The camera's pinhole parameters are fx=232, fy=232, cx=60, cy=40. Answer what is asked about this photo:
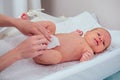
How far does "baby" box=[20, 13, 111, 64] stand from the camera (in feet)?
2.95

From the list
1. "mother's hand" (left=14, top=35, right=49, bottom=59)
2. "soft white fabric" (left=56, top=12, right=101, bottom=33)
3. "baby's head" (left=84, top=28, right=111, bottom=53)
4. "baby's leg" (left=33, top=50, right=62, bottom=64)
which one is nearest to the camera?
"mother's hand" (left=14, top=35, right=49, bottom=59)

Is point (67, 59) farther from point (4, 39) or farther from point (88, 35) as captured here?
point (4, 39)

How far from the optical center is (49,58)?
889 millimetres

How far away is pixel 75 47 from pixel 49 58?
5.6 inches

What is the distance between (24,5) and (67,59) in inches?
30.7

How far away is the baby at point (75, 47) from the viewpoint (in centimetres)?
90

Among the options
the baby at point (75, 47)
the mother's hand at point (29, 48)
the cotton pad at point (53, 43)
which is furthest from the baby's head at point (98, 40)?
the mother's hand at point (29, 48)

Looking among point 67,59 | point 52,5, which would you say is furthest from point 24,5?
point 67,59

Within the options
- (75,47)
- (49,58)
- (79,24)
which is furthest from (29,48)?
(79,24)

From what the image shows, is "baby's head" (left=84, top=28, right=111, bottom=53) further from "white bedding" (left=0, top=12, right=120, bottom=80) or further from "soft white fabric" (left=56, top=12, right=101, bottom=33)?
"soft white fabric" (left=56, top=12, right=101, bottom=33)

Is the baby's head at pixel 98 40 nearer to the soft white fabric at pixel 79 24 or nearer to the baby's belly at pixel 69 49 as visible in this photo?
the baby's belly at pixel 69 49

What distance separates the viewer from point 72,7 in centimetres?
157

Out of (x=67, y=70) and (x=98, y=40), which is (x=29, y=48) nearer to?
(x=67, y=70)

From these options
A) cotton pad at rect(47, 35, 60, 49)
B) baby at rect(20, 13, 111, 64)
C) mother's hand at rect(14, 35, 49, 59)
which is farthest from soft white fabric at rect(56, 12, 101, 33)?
mother's hand at rect(14, 35, 49, 59)
